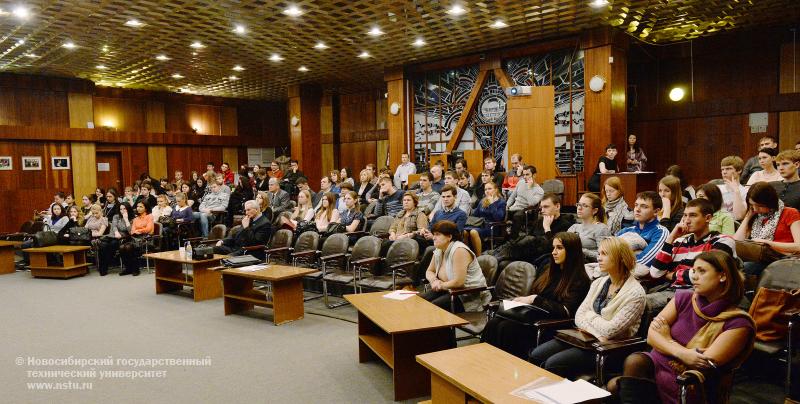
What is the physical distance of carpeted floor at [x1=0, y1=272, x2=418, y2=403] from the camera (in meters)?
3.63

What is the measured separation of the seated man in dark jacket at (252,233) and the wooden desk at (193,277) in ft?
1.60

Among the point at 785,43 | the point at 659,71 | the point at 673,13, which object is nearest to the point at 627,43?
the point at 673,13

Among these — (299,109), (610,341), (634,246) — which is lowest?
(610,341)

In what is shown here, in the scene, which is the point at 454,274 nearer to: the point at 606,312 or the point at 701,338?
the point at 606,312

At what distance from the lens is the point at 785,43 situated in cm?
929

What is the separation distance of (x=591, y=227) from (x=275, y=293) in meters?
3.03

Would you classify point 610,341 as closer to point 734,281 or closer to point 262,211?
point 734,281

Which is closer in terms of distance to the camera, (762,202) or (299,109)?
(762,202)

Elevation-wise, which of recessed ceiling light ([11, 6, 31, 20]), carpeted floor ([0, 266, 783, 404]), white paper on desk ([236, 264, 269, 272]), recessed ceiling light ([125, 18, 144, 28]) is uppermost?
recessed ceiling light ([11, 6, 31, 20])

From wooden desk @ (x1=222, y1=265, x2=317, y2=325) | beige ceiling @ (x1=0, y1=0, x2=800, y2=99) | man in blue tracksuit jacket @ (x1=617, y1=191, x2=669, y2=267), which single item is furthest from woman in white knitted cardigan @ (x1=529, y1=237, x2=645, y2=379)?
beige ceiling @ (x1=0, y1=0, x2=800, y2=99)

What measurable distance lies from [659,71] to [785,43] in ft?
6.88

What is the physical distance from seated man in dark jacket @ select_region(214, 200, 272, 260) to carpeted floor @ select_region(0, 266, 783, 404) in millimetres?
988

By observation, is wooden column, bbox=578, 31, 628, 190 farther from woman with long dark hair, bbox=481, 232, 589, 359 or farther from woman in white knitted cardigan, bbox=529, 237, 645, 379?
woman in white knitted cardigan, bbox=529, 237, 645, 379

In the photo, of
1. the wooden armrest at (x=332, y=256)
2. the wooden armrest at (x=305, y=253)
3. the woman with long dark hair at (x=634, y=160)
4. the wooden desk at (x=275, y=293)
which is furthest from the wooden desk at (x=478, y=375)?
the woman with long dark hair at (x=634, y=160)
